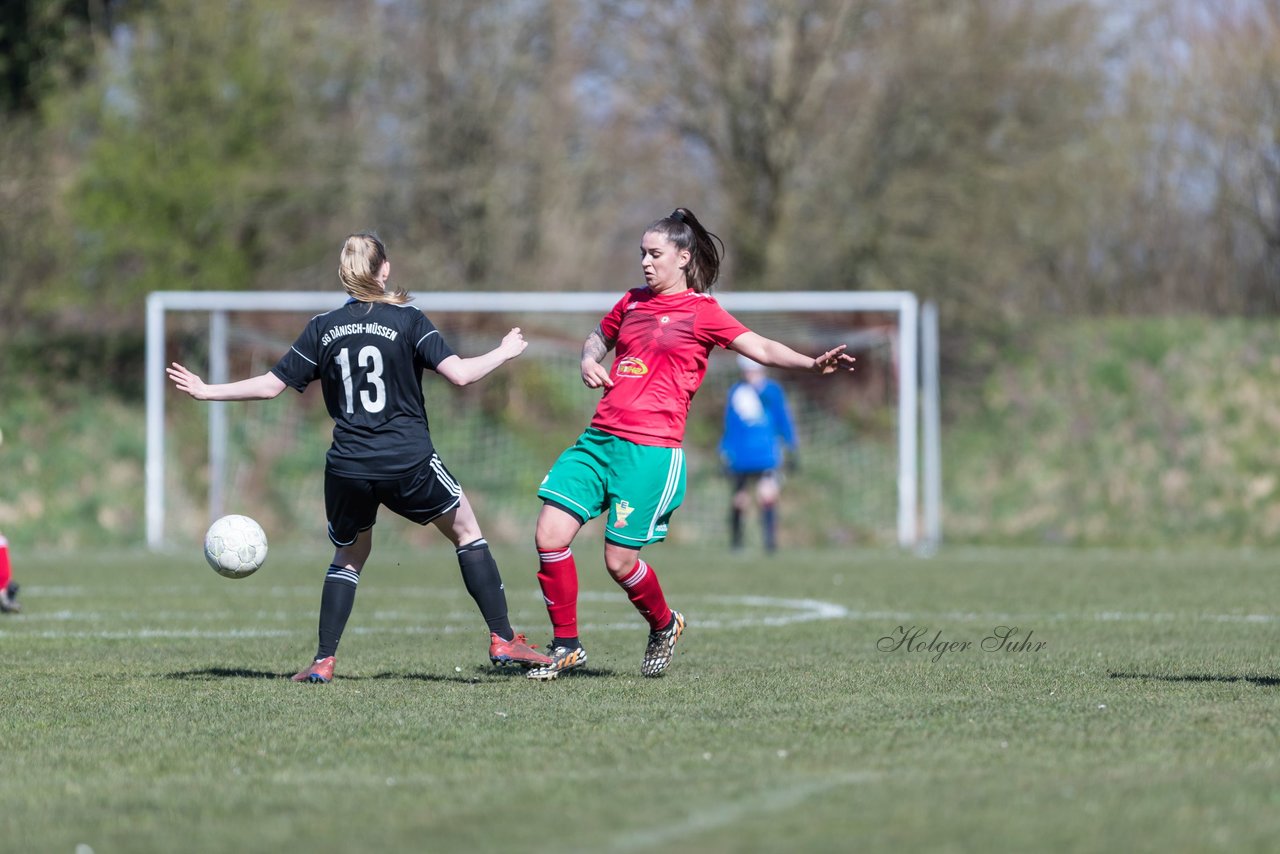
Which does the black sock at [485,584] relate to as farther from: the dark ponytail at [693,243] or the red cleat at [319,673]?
the dark ponytail at [693,243]

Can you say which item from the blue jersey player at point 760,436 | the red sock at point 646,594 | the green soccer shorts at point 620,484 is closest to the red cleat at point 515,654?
the red sock at point 646,594

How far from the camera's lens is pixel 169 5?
899 inches

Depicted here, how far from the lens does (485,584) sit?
7.40m

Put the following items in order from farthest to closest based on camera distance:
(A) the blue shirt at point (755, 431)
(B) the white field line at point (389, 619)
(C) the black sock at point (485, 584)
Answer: (A) the blue shirt at point (755, 431) → (B) the white field line at point (389, 619) → (C) the black sock at point (485, 584)

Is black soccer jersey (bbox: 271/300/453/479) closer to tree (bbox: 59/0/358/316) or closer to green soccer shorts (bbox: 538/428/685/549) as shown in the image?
green soccer shorts (bbox: 538/428/685/549)

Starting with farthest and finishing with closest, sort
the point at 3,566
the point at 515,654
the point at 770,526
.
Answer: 1. the point at 770,526
2. the point at 3,566
3. the point at 515,654

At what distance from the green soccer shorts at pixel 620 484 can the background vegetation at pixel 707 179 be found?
15.1 meters

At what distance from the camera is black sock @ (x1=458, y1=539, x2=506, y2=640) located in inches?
291

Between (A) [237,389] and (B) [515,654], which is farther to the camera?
(B) [515,654]

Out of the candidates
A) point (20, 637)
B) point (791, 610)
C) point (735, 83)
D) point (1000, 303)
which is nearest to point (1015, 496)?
point (1000, 303)

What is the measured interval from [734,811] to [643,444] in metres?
3.10

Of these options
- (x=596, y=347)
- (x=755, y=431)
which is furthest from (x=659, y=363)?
(x=755, y=431)

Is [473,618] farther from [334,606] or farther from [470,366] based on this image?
[470,366]

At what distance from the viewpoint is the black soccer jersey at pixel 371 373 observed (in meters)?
7.05
